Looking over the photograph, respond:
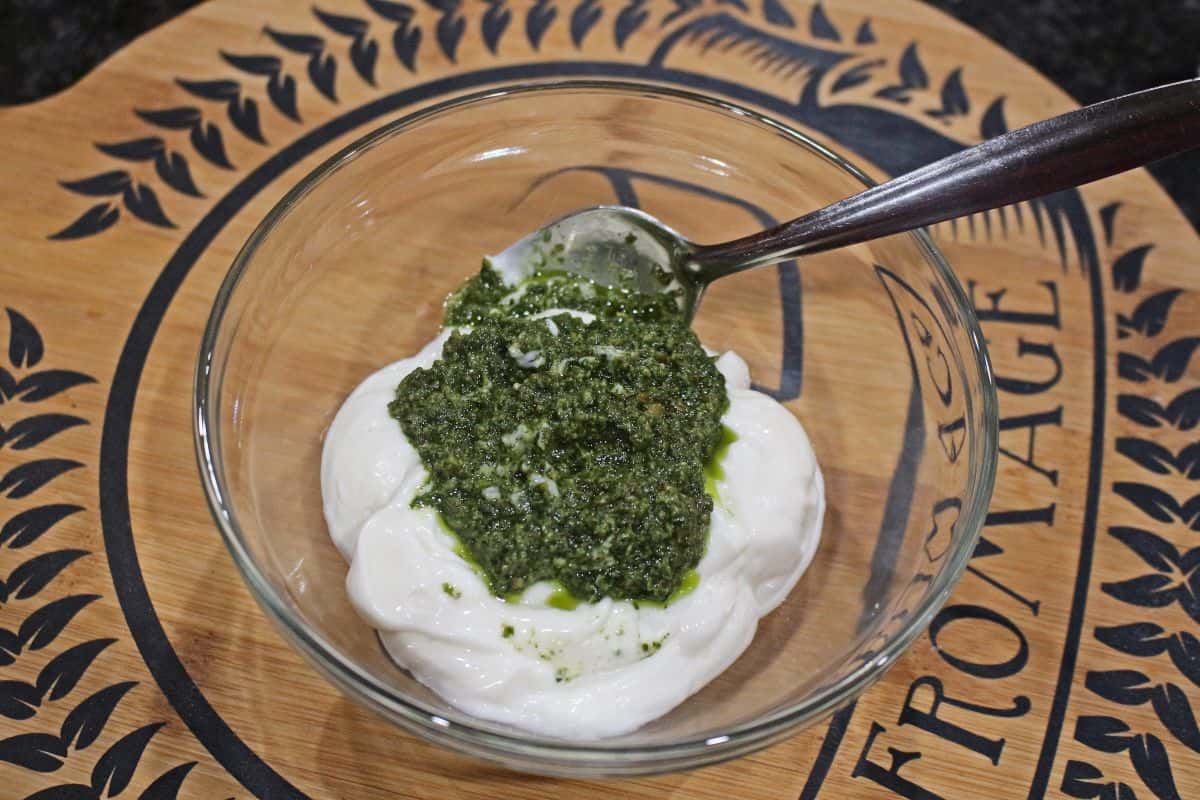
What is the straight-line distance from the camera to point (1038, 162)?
1.75m

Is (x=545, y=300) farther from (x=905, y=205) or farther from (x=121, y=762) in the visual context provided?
(x=121, y=762)

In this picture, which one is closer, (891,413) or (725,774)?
(725,774)

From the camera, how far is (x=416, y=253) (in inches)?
87.4

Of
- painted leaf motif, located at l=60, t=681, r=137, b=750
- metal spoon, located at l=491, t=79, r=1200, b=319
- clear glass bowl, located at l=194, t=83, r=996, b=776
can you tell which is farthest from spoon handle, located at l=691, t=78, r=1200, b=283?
painted leaf motif, located at l=60, t=681, r=137, b=750

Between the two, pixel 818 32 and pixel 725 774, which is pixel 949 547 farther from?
pixel 818 32

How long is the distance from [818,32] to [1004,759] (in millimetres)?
1689

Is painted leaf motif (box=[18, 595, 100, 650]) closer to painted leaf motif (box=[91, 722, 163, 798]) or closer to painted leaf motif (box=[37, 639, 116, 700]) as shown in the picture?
painted leaf motif (box=[37, 639, 116, 700])

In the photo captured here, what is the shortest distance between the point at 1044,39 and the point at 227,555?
266 cm

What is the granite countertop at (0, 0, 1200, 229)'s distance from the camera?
9.10ft

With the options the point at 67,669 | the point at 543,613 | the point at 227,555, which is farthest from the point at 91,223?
the point at 543,613

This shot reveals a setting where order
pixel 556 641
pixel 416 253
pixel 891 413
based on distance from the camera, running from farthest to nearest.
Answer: pixel 416 253, pixel 891 413, pixel 556 641

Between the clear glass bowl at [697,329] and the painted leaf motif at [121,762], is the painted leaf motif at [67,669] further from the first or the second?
the clear glass bowl at [697,329]

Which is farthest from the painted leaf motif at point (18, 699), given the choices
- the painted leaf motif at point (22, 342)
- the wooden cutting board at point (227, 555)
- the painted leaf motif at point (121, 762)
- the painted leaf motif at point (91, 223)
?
the painted leaf motif at point (91, 223)

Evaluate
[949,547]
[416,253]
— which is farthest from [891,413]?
[416,253]
